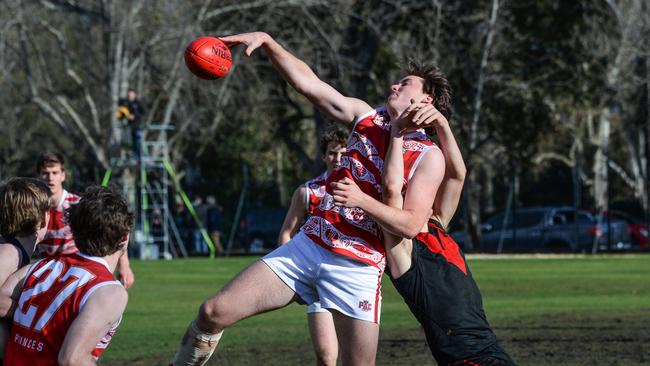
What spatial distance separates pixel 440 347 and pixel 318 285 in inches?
28.8

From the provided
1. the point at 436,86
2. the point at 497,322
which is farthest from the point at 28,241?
the point at 497,322

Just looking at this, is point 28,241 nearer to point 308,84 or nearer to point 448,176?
point 308,84

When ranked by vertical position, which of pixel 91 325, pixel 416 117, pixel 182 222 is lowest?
pixel 182 222

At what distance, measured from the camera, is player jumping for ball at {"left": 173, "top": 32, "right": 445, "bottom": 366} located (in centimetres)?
592

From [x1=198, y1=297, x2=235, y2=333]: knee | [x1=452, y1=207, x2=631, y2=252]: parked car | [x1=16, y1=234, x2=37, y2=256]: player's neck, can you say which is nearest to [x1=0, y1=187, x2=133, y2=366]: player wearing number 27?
[x1=16, y1=234, x2=37, y2=256]: player's neck

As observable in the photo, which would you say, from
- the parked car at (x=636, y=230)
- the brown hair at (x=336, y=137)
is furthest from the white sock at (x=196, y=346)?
the parked car at (x=636, y=230)

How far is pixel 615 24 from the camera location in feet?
139

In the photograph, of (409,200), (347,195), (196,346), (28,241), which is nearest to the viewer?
(28,241)

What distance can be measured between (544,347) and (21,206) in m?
6.98

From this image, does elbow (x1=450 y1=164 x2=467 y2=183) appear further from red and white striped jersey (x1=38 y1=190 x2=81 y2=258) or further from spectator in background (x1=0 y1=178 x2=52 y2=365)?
red and white striped jersey (x1=38 y1=190 x2=81 y2=258)

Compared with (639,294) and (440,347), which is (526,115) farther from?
(440,347)

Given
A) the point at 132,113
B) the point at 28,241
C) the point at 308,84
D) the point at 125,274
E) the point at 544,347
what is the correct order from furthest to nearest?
the point at 132,113, the point at 544,347, the point at 125,274, the point at 308,84, the point at 28,241

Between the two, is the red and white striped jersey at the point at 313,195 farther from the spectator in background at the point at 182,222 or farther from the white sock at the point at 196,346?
the spectator in background at the point at 182,222

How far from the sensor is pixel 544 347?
1104cm
